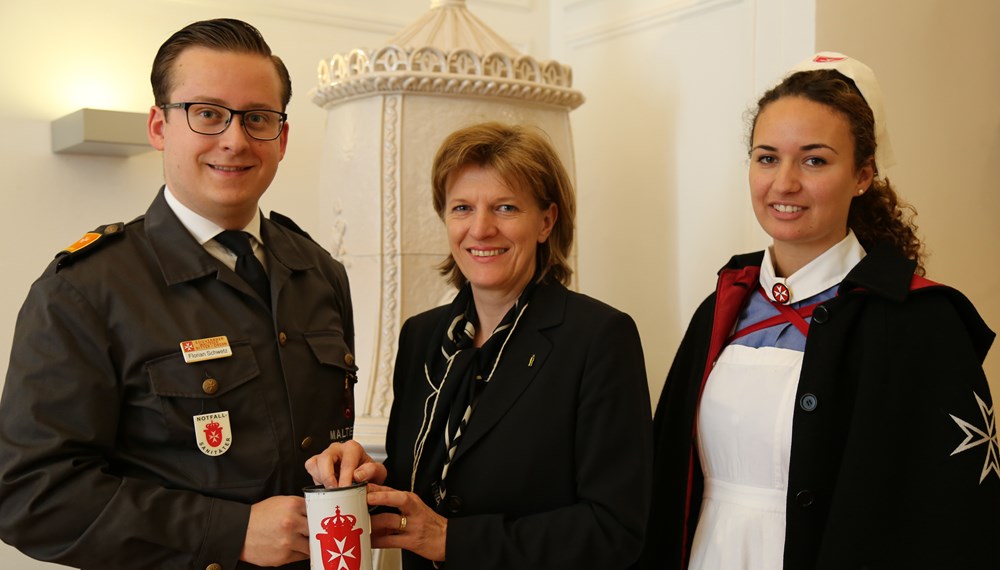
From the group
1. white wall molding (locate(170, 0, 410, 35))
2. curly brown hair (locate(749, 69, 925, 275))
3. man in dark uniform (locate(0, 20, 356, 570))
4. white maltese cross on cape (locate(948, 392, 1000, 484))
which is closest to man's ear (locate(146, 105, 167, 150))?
man in dark uniform (locate(0, 20, 356, 570))

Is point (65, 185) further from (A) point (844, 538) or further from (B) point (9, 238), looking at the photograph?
(A) point (844, 538)

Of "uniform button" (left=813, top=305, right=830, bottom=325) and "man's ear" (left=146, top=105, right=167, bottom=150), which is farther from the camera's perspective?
"uniform button" (left=813, top=305, right=830, bottom=325)

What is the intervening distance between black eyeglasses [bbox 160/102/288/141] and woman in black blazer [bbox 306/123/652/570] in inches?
12.7

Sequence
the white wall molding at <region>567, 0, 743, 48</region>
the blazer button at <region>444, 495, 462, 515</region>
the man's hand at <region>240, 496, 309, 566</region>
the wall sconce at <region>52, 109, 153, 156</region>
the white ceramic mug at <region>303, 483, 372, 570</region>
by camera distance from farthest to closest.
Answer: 1. the white wall molding at <region>567, 0, 743, 48</region>
2. the wall sconce at <region>52, 109, 153, 156</region>
3. the blazer button at <region>444, 495, 462, 515</region>
4. the man's hand at <region>240, 496, 309, 566</region>
5. the white ceramic mug at <region>303, 483, 372, 570</region>

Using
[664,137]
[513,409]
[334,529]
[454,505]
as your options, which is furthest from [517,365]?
[664,137]

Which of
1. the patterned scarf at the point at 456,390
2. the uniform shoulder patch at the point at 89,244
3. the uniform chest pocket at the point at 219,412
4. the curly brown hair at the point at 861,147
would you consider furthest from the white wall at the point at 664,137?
the uniform shoulder patch at the point at 89,244

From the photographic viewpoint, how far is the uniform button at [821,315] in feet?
5.57

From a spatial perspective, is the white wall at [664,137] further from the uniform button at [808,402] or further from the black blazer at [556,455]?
the black blazer at [556,455]

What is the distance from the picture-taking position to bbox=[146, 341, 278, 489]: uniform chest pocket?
1400 millimetres

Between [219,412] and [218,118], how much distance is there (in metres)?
0.45

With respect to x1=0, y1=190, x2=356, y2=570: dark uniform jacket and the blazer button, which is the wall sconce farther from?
the blazer button

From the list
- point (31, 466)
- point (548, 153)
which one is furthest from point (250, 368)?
point (548, 153)

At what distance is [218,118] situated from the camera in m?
1.48

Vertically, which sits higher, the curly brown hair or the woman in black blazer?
the curly brown hair
